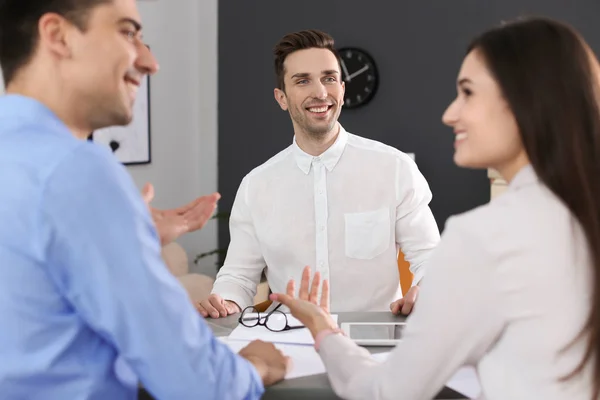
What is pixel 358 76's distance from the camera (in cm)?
558

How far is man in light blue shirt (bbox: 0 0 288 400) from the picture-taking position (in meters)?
1.17

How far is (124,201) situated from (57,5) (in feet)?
1.23

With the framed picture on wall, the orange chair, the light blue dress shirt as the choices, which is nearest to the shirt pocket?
the orange chair

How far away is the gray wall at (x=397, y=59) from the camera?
5351 millimetres

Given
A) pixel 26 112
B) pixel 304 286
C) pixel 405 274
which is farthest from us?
pixel 405 274

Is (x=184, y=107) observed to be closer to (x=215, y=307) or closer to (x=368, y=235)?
(x=368, y=235)

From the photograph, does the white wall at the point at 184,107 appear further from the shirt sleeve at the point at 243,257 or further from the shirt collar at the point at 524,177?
the shirt collar at the point at 524,177

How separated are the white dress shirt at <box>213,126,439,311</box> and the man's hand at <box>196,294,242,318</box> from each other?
22.2 inches

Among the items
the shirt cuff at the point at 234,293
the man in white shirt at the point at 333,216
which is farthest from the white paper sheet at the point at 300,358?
the man in white shirt at the point at 333,216

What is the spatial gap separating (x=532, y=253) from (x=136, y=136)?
431cm

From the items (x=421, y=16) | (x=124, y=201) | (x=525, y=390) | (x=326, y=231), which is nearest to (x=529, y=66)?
(x=525, y=390)

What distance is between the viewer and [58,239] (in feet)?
3.84

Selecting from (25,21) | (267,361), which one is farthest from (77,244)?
(267,361)

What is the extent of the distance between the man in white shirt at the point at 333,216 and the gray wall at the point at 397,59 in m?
2.45
